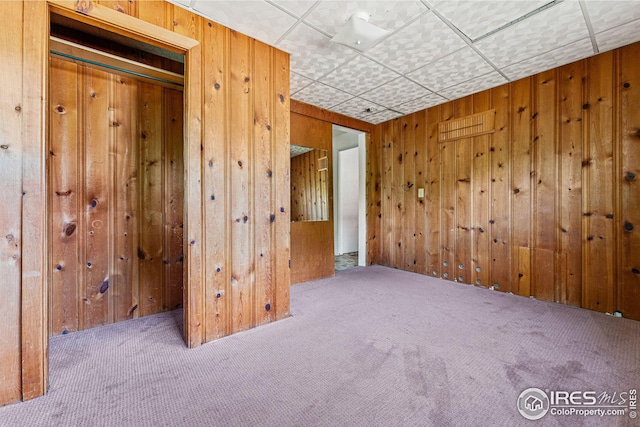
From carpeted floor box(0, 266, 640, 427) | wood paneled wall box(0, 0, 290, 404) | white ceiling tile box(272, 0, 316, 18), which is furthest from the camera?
white ceiling tile box(272, 0, 316, 18)

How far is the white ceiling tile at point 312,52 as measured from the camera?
2307 millimetres

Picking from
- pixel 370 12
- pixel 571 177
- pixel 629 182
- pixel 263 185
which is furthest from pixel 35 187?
pixel 629 182

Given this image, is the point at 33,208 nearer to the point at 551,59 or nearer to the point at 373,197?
the point at 373,197

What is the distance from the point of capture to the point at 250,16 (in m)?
2.08

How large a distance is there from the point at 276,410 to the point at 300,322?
3.54 ft

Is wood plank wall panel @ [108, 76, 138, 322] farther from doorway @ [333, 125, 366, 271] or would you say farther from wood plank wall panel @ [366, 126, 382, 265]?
doorway @ [333, 125, 366, 271]

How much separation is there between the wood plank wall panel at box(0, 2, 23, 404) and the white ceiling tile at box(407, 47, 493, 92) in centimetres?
315

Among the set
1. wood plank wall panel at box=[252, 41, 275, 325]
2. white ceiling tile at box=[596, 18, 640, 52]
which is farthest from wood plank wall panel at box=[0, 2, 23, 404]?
white ceiling tile at box=[596, 18, 640, 52]

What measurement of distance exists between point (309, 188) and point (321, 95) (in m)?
1.27

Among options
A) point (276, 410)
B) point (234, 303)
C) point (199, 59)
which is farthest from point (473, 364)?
point (199, 59)

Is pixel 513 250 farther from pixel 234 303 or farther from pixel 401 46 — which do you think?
pixel 234 303

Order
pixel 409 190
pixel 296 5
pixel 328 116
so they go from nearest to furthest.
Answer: pixel 296 5 < pixel 328 116 < pixel 409 190

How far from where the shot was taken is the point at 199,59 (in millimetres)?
2068

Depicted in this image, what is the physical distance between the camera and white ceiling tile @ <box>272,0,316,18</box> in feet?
Answer: 6.28
